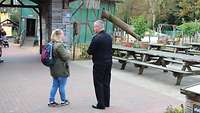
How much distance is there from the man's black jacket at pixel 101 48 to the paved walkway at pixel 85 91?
103 cm

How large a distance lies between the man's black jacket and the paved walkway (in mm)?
1027

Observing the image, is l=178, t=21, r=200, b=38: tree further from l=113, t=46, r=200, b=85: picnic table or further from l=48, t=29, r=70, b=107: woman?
l=48, t=29, r=70, b=107: woman

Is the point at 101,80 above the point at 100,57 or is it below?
below

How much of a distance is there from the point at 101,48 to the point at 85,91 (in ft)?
8.12

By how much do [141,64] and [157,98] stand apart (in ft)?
13.5

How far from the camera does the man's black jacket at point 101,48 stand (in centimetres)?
872

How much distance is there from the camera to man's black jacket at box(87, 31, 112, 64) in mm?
8719

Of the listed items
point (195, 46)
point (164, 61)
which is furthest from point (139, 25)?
point (164, 61)

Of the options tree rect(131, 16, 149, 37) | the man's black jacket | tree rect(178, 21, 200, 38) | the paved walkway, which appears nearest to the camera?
the man's black jacket

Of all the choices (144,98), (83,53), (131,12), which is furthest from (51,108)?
(131,12)

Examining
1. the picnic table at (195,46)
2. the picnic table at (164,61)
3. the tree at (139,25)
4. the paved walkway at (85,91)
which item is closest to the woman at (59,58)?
the paved walkway at (85,91)

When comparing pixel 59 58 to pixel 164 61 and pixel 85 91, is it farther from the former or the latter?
pixel 164 61

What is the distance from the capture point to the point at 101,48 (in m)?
8.73

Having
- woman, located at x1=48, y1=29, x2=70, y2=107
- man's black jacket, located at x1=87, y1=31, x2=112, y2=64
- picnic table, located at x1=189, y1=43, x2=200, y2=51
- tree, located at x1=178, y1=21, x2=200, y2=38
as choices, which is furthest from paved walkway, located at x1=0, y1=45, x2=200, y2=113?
tree, located at x1=178, y1=21, x2=200, y2=38
